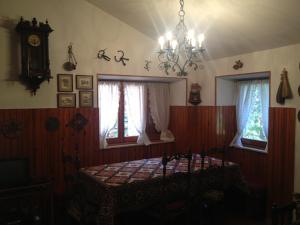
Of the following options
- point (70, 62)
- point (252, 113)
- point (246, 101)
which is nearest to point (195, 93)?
point (246, 101)

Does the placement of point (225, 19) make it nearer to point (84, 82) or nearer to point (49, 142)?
point (84, 82)

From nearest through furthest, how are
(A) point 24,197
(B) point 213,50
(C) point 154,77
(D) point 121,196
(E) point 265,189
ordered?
(D) point 121,196, (A) point 24,197, (E) point 265,189, (B) point 213,50, (C) point 154,77

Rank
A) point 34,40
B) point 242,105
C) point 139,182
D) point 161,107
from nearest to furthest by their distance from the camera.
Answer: point 139,182 → point 34,40 → point 242,105 → point 161,107

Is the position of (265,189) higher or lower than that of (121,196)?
lower

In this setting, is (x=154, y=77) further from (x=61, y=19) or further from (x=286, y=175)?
(x=286, y=175)

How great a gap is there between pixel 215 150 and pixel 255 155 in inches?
53.4

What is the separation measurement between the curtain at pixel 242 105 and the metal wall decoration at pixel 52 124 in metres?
2.90

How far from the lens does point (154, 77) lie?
172 inches

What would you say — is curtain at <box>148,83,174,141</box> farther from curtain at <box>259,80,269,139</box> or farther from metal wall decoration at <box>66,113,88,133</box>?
curtain at <box>259,80,269,139</box>

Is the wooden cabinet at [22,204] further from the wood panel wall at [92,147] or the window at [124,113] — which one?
the window at [124,113]

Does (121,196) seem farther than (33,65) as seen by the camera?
No

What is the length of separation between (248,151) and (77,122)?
2.73m

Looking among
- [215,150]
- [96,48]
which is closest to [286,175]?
[215,150]

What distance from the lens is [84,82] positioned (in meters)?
3.71
